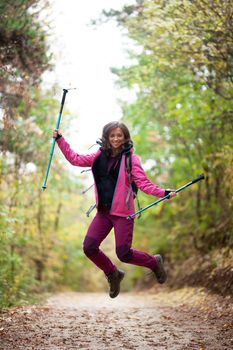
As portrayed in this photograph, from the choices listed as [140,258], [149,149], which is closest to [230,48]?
[140,258]

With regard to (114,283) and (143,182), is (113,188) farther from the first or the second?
(114,283)

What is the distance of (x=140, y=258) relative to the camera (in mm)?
5723

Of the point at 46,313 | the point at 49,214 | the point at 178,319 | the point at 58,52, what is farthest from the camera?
the point at 49,214

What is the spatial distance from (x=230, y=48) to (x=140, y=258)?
11.7 ft

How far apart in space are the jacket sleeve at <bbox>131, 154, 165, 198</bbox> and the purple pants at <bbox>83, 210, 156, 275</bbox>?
0.46 m

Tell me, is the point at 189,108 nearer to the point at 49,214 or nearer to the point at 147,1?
the point at 147,1

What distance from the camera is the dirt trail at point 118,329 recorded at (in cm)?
445

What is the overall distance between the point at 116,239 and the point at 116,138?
1.24m

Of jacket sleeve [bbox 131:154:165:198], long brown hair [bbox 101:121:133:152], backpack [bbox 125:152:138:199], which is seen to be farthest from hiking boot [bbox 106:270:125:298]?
long brown hair [bbox 101:121:133:152]

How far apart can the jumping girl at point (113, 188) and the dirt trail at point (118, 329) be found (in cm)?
69

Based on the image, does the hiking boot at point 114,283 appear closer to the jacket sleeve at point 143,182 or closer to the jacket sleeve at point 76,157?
the jacket sleeve at point 143,182

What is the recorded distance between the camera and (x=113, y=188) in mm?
5539

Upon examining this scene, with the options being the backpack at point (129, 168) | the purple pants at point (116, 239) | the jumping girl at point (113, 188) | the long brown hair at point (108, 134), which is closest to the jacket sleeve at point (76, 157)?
the jumping girl at point (113, 188)

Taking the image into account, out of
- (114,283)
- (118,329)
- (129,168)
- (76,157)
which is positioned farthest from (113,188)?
(118,329)
